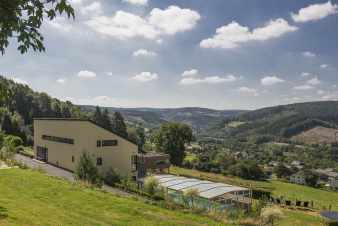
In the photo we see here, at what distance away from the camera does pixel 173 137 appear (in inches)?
2827

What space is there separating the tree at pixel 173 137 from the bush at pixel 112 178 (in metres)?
36.6

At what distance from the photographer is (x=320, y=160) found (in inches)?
7180

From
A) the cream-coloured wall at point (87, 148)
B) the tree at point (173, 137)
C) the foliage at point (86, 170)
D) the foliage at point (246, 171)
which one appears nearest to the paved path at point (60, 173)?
the foliage at point (86, 170)

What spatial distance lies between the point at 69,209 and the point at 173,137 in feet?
188

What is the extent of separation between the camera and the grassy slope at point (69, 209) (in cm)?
1164

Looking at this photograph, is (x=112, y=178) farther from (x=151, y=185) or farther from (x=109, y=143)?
(x=151, y=185)

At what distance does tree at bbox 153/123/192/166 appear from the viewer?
235 ft

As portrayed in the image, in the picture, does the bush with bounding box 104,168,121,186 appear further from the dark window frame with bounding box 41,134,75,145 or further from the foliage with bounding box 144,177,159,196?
the foliage with bounding box 144,177,159,196

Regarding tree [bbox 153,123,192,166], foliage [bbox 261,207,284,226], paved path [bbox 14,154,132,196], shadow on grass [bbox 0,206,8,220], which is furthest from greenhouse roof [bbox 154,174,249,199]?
tree [bbox 153,123,192,166]

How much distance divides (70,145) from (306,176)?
87121 millimetres

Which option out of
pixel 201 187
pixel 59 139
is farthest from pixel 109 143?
pixel 201 187

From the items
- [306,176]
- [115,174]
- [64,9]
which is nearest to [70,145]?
[115,174]

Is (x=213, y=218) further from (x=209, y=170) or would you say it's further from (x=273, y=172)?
(x=273, y=172)

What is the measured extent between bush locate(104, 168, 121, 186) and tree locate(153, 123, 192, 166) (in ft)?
120
